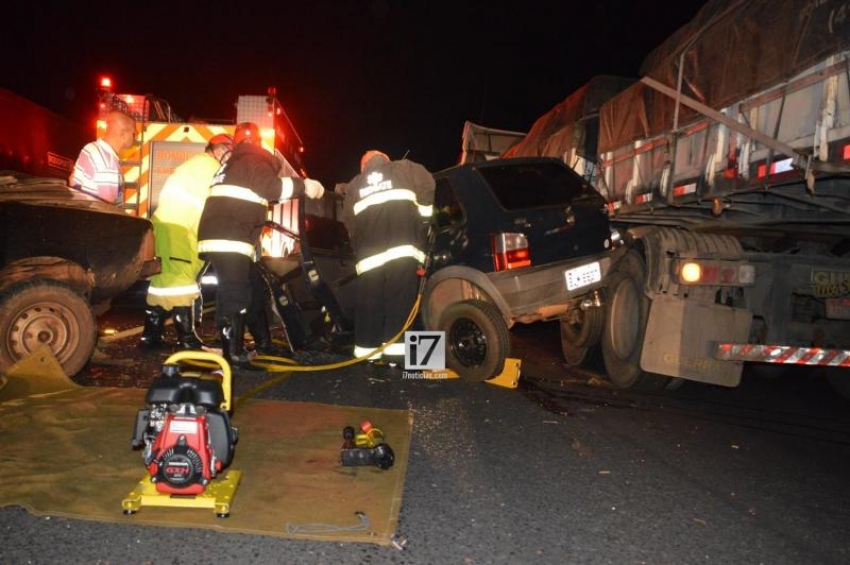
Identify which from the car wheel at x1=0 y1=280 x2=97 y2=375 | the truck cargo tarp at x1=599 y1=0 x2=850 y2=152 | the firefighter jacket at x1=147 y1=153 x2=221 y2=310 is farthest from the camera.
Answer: the firefighter jacket at x1=147 y1=153 x2=221 y2=310

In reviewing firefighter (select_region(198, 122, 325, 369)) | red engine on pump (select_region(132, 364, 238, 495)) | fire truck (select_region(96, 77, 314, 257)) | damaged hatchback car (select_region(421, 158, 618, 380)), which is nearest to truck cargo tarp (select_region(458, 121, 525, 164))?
fire truck (select_region(96, 77, 314, 257))

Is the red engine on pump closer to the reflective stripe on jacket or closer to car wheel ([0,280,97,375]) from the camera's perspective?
car wheel ([0,280,97,375])

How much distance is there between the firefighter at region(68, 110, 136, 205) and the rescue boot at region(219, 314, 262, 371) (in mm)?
1619

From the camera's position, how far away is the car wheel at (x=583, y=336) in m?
5.48

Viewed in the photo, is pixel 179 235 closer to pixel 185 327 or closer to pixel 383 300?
pixel 185 327

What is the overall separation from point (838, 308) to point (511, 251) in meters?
2.47

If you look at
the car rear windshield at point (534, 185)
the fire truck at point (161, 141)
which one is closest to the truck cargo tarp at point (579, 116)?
the car rear windshield at point (534, 185)

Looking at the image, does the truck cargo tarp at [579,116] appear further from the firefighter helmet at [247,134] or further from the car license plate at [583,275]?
the firefighter helmet at [247,134]

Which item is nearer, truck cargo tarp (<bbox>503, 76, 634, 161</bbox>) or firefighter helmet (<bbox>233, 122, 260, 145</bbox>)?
firefighter helmet (<bbox>233, 122, 260, 145</bbox>)

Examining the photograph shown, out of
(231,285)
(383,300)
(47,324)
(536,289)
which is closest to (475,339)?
(536,289)

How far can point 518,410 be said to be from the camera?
4301 millimetres

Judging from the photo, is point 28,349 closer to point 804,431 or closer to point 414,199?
point 414,199

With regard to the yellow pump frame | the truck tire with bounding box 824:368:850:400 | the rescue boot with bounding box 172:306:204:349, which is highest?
the rescue boot with bounding box 172:306:204:349

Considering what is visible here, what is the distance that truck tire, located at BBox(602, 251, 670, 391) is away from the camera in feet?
16.2
